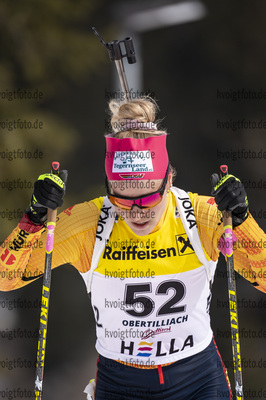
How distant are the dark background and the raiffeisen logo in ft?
6.54

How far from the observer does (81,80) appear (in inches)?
160

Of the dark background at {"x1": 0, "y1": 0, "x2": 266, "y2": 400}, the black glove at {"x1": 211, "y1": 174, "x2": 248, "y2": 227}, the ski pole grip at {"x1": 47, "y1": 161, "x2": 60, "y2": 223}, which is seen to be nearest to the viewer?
the black glove at {"x1": 211, "y1": 174, "x2": 248, "y2": 227}

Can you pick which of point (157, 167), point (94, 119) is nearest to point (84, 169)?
point (94, 119)

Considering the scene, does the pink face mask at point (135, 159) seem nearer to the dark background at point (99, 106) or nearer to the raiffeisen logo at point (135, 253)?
the raiffeisen logo at point (135, 253)

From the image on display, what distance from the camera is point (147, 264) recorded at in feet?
6.57

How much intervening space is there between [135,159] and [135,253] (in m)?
0.34

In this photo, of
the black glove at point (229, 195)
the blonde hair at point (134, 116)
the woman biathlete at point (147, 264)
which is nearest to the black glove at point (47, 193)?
the woman biathlete at point (147, 264)

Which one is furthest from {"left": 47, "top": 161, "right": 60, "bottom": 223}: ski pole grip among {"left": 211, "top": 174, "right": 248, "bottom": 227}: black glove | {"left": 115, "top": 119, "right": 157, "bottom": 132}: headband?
{"left": 211, "top": 174, "right": 248, "bottom": 227}: black glove

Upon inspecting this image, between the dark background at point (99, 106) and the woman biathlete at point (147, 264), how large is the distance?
193 cm

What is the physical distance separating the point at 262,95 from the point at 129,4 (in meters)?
1.14

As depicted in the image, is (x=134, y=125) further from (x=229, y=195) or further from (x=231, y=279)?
(x=231, y=279)

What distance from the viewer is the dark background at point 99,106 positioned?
157 inches

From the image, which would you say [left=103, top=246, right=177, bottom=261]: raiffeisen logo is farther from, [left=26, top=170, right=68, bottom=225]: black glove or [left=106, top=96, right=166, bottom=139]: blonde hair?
[left=106, top=96, right=166, bottom=139]: blonde hair

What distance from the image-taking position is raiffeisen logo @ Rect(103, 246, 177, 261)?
6.62ft
